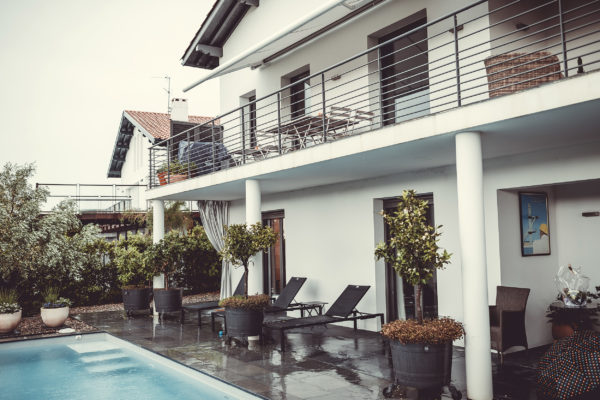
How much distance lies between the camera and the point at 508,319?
6.91m

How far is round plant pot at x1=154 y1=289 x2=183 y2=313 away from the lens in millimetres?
12180

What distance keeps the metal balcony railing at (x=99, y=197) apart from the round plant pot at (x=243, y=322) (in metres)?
13.4

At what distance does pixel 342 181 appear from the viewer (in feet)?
35.1

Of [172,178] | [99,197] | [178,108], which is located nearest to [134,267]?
[172,178]

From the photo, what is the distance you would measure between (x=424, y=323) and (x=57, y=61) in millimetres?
38113

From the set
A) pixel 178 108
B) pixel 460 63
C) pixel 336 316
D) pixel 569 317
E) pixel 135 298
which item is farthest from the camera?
pixel 178 108

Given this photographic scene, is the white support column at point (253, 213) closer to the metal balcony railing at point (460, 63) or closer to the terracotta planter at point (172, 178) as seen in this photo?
the metal balcony railing at point (460, 63)

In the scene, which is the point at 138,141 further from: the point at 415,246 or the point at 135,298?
the point at 415,246

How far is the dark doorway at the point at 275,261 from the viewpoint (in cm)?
1293

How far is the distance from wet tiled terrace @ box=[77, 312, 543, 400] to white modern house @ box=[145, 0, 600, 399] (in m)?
0.88

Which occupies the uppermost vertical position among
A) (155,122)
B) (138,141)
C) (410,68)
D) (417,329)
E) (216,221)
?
(155,122)

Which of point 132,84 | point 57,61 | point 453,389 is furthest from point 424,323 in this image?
point 132,84

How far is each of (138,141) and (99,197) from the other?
6.69 m

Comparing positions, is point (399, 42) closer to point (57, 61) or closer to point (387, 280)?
point (387, 280)
